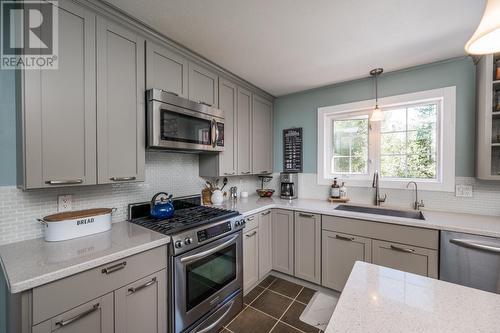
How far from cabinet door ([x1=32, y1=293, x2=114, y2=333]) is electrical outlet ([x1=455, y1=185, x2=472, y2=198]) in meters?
2.98

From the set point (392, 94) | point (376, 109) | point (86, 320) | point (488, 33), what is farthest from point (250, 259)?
point (392, 94)

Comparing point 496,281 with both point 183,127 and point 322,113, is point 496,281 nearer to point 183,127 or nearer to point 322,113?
point 322,113

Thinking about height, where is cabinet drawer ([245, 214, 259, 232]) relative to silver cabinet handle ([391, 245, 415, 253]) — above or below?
above

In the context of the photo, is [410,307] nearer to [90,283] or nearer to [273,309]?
[90,283]

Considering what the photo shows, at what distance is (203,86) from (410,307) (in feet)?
6.94

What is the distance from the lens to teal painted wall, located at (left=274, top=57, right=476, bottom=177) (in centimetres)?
199

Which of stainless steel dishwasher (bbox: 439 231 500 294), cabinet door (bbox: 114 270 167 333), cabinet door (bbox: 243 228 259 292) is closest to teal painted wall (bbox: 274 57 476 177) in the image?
stainless steel dishwasher (bbox: 439 231 500 294)

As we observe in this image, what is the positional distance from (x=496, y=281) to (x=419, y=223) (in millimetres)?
541

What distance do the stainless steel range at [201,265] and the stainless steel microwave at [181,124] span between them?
617 millimetres

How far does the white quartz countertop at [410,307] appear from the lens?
24.4 inches

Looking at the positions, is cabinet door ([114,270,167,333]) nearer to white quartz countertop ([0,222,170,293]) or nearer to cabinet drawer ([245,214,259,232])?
white quartz countertop ([0,222,170,293])

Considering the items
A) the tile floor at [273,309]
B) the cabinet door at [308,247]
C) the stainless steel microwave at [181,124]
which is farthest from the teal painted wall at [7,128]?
the cabinet door at [308,247]

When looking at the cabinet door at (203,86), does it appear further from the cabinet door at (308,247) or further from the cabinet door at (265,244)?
the cabinet door at (308,247)

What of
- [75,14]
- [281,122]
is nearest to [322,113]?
[281,122]
